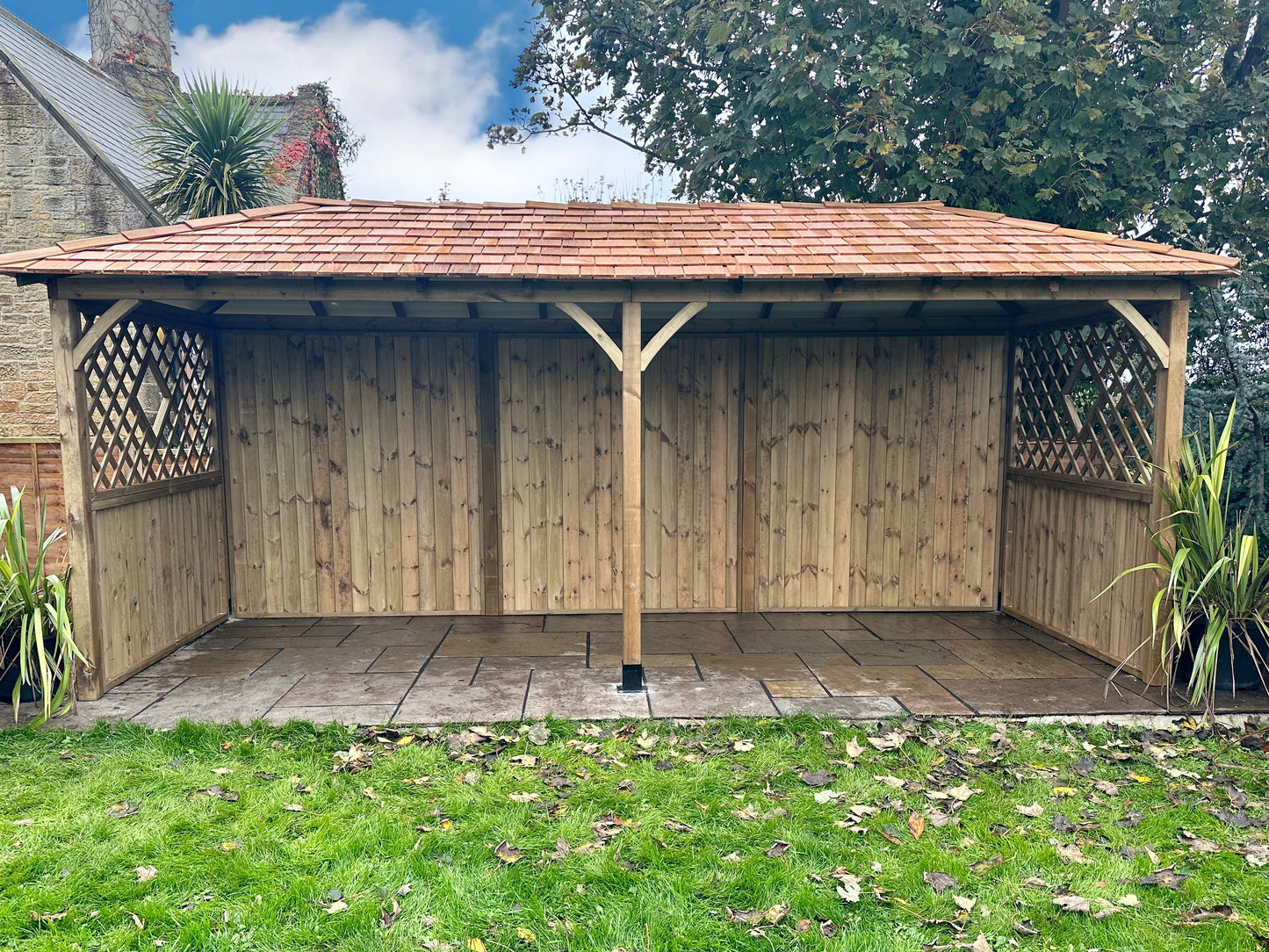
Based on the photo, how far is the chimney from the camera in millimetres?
10641

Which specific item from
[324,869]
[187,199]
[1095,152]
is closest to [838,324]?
[1095,152]

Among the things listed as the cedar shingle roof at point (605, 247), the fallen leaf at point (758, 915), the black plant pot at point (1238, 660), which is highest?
the cedar shingle roof at point (605, 247)

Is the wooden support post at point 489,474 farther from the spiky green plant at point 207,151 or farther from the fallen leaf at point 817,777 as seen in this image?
the spiky green plant at point 207,151

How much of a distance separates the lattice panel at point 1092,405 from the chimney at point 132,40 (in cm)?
1202

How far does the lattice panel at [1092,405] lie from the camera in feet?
13.3

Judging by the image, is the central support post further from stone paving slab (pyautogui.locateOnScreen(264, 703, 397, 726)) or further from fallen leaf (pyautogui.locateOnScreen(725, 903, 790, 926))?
fallen leaf (pyautogui.locateOnScreen(725, 903, 790, 926))

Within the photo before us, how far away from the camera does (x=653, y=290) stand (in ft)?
12.5

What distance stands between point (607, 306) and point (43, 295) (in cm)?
608

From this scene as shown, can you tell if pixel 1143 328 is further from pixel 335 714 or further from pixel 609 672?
pixel 335 714

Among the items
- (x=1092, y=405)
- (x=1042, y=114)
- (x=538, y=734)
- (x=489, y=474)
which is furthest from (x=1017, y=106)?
(x=538, y=734)

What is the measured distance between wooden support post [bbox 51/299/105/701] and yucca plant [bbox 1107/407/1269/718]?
4.99m

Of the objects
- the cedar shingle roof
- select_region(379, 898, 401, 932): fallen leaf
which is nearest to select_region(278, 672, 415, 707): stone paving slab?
select_region(379, 898, 401, 932): fallen leaf

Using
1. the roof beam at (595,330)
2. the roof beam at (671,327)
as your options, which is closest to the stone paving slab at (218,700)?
the roof beam at (595,330)

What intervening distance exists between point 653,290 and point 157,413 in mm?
3247
